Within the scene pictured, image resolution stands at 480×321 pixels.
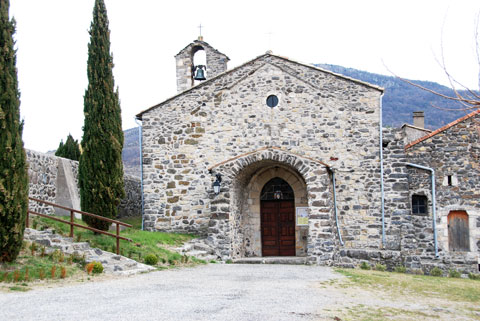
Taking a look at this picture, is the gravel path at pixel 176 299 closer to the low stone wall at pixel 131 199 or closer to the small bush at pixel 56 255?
the small bush at pixel 56 255

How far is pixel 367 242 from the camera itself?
15984 millimetres

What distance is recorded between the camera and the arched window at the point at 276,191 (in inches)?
685

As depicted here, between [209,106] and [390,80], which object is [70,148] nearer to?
[209,106]

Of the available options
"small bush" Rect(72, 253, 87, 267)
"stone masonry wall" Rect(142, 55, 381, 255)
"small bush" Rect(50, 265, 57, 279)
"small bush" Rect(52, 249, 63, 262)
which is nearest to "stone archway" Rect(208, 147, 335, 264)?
"stone masonry wall" Rect(142, 55, 381, 255)

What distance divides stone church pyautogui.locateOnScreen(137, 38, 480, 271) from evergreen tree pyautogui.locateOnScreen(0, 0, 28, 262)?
6454 millimetres

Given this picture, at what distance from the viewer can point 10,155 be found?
10156 millimetres

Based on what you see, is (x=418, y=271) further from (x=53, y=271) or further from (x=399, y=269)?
(x=53, y=271)

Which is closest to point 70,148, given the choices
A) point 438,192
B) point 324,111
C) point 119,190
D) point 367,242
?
point 119,190

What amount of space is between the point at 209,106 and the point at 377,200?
635cm

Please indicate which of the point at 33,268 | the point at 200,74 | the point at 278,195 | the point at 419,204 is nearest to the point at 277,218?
the point at 278,195

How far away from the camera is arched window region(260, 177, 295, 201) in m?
17.4

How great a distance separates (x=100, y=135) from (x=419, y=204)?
1026 cm

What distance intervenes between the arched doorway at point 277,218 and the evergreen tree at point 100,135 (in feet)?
17.7

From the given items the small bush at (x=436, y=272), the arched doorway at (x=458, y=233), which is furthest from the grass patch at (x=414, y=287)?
the arched doorway at (x=458, y=233)
